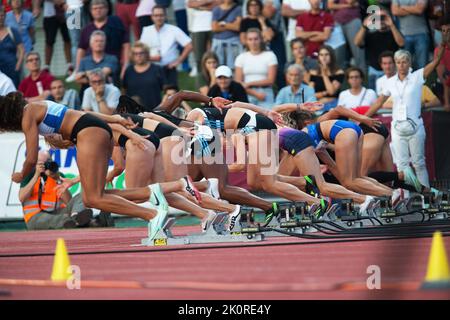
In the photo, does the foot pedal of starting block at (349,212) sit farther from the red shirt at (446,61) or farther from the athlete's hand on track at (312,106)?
the red shirt at (446,61)

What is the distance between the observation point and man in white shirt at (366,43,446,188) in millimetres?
19344

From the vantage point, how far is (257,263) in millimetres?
9914

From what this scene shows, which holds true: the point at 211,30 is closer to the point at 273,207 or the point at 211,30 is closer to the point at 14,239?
the point at 14,239

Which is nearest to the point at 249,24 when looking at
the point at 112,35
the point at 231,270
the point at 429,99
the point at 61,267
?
the point at 112,35

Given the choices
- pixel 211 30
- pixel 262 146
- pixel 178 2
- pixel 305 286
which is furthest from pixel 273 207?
pixel 178 2

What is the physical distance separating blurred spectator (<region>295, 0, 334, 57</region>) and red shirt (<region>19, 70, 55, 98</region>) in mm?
5011

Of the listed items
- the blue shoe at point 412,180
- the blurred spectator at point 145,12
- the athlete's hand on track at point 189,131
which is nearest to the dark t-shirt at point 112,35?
the blurred spectator at point 145,12

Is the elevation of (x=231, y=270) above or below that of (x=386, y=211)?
below

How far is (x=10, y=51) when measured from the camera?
2284 centimetres

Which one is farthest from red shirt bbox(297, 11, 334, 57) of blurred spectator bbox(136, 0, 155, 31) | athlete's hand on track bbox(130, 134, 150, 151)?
athlete's hand on track bbox(130, 134, 150, 151)

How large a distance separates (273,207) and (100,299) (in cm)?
668

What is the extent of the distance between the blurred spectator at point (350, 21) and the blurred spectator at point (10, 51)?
256 inches

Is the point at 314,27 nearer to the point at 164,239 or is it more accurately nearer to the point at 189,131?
the point at 189,131

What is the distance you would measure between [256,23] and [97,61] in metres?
3.27
